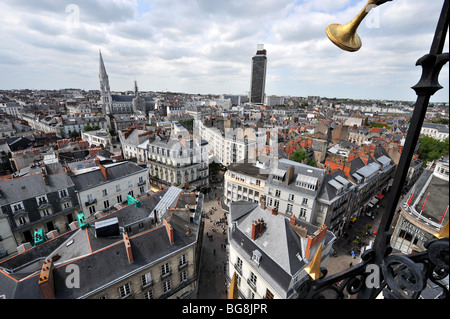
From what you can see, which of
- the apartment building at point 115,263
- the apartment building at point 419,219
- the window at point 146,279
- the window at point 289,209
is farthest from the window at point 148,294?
the apartment building at point 419,219

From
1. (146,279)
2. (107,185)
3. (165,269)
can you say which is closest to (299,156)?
(165,269)

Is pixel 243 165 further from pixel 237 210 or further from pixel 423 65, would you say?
pixel 423 65

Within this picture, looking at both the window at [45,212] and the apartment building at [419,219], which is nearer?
the apartment building at [419,219]

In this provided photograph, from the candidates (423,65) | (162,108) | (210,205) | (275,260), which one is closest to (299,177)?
(275,260)

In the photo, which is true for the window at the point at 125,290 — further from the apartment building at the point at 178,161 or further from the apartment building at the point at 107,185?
the apartment building at the point at 178,161

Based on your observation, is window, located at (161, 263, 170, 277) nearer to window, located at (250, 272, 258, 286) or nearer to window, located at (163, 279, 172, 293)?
window, located at (163, 279, 172, 293)
